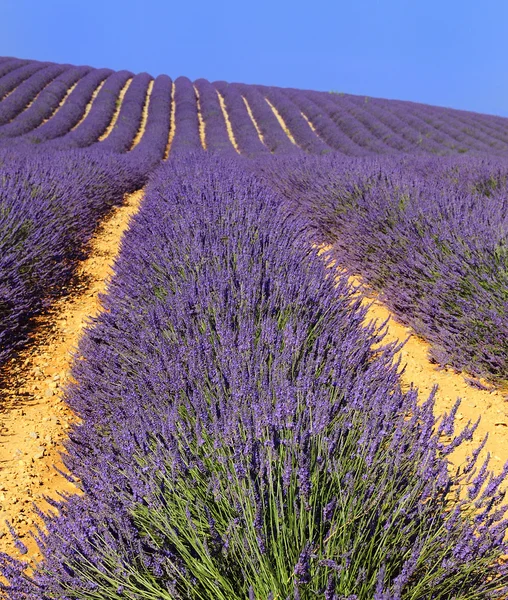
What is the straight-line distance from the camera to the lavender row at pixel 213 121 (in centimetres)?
1475

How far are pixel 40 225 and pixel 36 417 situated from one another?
232cm

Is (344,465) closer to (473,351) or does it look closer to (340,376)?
(340,376)

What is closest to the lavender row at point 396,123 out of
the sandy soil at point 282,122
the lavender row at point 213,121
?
the sandy soil at point 282,122

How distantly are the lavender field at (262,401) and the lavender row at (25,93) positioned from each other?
1185 cm

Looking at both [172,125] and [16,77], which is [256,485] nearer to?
[172,125]

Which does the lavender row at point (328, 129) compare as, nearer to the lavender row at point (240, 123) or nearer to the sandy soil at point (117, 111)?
the lavender row at point (240, 123)

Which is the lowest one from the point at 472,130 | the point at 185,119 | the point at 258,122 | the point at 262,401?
the point at 262,401

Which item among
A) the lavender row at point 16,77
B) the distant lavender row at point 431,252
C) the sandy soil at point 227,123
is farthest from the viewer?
the lavender row at point 16,77

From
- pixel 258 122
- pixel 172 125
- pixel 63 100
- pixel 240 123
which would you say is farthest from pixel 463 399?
pixel 63 100

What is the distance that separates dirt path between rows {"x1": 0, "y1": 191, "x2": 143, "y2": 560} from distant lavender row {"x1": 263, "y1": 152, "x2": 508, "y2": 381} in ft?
7.86

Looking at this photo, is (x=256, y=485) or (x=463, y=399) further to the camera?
(x=463, y=399)

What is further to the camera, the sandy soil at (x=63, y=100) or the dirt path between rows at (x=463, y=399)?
the sandy soil at (x=63, y=100)

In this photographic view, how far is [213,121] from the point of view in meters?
19.0

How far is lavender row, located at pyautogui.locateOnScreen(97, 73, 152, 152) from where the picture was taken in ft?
47.0
